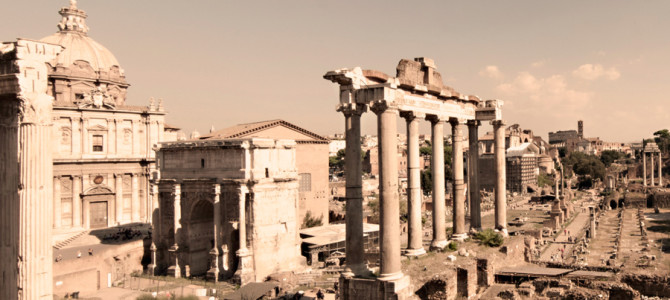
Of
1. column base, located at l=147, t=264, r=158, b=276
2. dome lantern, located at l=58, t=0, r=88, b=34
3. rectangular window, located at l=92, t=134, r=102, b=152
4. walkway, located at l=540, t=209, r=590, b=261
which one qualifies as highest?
dome lantern, located at l=58, t=0, r=88, b=34

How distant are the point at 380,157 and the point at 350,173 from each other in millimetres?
1026

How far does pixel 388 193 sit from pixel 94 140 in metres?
33.6

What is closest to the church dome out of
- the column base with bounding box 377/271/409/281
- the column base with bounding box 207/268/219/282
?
the column base with bounding box 207/268/219/282

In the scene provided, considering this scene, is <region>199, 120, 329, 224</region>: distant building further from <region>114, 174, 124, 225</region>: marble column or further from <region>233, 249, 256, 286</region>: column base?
<region>233, 249, 256, 286</region>: column base

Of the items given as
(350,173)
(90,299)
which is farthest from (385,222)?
(90,299)

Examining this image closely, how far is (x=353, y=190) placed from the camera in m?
15.1

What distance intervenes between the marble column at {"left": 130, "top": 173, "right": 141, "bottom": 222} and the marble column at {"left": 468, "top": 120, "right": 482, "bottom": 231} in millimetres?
30289

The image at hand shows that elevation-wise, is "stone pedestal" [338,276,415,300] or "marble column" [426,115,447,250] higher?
"marble column" [426,115,447,250]

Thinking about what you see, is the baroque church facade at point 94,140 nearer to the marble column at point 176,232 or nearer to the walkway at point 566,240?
the marble column at point 176,232

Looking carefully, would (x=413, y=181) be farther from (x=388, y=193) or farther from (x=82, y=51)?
(x=82, y=51)

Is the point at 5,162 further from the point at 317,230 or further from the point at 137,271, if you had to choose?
the point at 317,230

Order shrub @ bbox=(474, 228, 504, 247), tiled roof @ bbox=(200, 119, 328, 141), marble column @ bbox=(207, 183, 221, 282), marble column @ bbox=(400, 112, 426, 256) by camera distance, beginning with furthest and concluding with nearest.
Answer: tiled roof @ bbox=(200, 119, 328, 141) → marble column @ bbox=(207, 183, 221, 282) → shrub @ bbox=(474, 228, 504, 247) → marble column @ bbox=(400, 112, 426, 256)

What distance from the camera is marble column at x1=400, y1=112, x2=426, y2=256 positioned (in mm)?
17453

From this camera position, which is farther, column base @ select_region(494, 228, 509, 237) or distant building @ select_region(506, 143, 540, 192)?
distant building @ select_region(506, 143, 540, 192)
